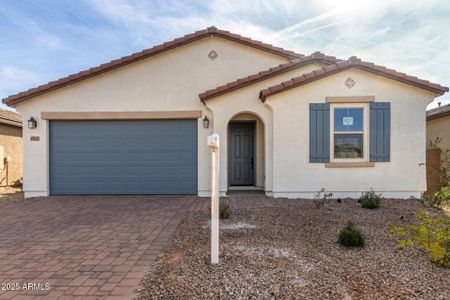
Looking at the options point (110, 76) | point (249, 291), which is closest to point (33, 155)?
point (110, 76)

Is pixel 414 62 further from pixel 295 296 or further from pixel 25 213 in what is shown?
pixel 25 213

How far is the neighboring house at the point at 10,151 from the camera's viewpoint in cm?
1210

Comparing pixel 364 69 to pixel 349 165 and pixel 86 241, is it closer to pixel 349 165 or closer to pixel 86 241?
pixel 349 165

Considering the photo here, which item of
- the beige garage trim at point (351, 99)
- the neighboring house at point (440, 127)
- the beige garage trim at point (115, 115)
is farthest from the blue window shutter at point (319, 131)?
the neighboring house at point (440, 127)

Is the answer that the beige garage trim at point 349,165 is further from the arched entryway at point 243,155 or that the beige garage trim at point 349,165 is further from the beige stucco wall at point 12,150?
the beige stucco wall at point 12,150

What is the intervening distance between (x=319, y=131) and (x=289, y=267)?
5.45 m

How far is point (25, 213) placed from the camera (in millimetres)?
6930

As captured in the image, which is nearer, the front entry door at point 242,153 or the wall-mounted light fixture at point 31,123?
the wall-mounted light fixture at point 31,123

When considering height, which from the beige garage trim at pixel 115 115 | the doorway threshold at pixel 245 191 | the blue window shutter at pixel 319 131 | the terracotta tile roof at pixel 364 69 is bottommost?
the doorway threshold at pixel 245 191

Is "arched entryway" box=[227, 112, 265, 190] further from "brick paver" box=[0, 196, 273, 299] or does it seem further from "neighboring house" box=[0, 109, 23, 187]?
"neighboring house" box=[0, 109, 23, 187]

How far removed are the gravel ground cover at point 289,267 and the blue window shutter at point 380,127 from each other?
3.07 metres

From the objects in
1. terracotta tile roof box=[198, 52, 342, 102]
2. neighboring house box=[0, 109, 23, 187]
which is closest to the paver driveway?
terracotta tile roof box=[198, 52, 342, 102]

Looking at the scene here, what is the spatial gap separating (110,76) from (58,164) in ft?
12.5

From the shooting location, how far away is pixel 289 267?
3430 millimetres
